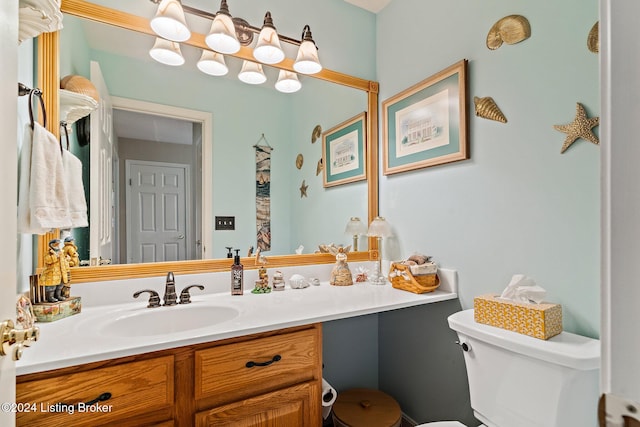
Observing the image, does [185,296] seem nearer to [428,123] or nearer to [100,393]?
[100,393]

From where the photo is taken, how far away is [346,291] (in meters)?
1.58

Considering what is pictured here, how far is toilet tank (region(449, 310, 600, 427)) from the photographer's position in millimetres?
884

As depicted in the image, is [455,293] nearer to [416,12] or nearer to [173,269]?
[173,269]

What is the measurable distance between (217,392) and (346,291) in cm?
76

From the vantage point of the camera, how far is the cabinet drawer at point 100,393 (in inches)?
30.8

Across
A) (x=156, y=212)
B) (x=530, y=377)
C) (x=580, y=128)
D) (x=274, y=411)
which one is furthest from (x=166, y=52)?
(x=530, y=377)

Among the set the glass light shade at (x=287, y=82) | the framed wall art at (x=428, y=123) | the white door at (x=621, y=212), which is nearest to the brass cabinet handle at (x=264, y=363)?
the white door at (x=621, y=212)

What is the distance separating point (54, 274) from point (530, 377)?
157 centimetres

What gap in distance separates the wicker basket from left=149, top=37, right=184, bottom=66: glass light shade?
1463mm

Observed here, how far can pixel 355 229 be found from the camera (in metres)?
1.96

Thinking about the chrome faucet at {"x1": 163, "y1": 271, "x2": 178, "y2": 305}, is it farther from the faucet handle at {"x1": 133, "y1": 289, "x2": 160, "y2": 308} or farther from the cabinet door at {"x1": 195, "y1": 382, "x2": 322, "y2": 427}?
the cabinet door at {"x1": 195, "y1": 382, "x2": 322, "y2": 427}

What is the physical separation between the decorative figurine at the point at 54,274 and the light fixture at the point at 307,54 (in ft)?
4.49

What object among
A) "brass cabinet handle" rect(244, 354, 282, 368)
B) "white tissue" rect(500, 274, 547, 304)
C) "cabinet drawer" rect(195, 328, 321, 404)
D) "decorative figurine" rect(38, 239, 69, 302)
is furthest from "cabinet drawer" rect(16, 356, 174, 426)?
"white tissue" rect(500, 274, 547, 304)

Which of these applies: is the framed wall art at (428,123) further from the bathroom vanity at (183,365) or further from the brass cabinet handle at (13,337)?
the brass cabinet handle at (13,337)
